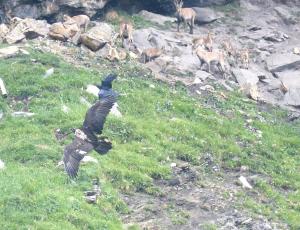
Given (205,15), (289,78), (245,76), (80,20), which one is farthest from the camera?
(205,15)

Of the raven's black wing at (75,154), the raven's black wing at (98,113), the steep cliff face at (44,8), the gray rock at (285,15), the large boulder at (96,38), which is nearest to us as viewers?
the raven's black wing at (98,113)

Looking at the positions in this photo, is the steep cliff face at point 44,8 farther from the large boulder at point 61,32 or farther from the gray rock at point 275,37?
the gray rock at point 275,37

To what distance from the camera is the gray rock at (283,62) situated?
3120 centimetres

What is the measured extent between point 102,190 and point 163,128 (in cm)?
455

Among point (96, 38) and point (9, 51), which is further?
point (96, 38)

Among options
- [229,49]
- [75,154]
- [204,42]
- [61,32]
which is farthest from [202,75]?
[75,154]

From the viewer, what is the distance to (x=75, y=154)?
17.8 meters

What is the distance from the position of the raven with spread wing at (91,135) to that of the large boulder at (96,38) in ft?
36.5

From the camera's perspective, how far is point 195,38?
31.9 metres

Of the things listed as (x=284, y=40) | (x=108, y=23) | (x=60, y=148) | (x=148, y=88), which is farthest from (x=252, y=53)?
(x=60, y=148)

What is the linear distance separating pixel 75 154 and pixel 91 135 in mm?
437

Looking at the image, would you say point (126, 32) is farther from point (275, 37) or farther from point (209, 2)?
point (209, 2)

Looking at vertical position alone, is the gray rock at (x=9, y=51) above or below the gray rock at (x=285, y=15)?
above

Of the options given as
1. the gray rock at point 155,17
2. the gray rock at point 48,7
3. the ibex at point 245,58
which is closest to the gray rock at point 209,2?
the gray rock at point 155,17
